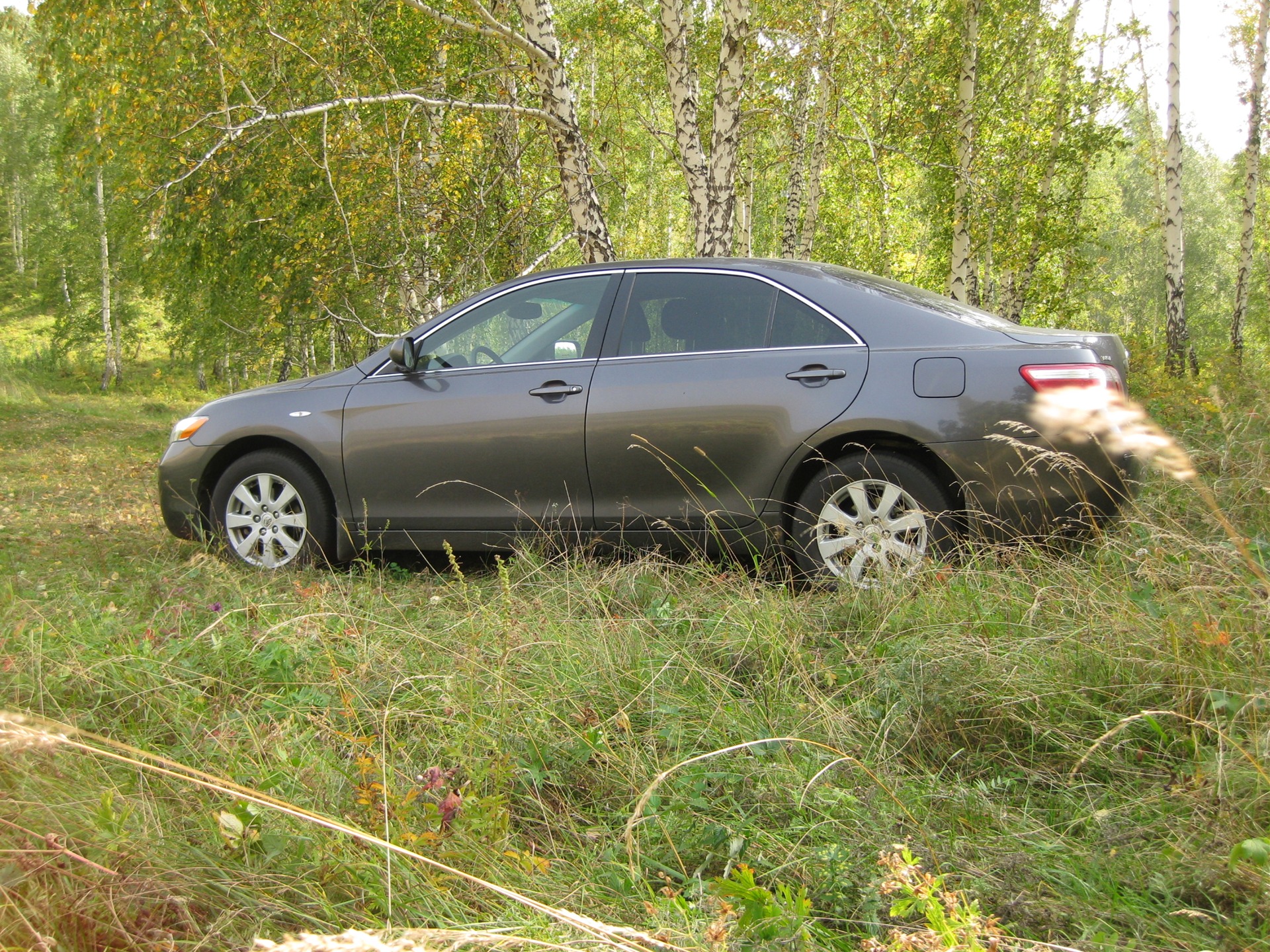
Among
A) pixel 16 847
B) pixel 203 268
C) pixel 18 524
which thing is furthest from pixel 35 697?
pixel 203 268

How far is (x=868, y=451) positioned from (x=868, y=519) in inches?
12.8

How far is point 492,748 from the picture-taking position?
2.48m

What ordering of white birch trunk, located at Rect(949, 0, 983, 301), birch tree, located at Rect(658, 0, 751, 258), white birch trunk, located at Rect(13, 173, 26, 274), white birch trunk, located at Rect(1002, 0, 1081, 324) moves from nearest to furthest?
1. birch tree, located at Rect(658, 0, 751, 258)
2. white birch trunk, located at Rect(949, 0, 983, 301)
3. white birch trunk, located at Rect(1002, 0, 1081, 324)
4. white birch trunk, located at Rect(13, 173, 26, 274)

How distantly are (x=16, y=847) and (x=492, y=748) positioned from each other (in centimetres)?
104

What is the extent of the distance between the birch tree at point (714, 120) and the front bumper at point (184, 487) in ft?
14.3

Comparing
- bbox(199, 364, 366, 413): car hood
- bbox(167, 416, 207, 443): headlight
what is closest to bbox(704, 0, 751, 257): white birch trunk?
bbox(199, 364, 366, 413): car hood

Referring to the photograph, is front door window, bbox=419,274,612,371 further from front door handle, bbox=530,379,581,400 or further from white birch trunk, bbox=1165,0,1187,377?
white birch trunk, bbox=1165,0,1187,377

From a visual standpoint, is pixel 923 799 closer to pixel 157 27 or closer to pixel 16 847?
pixel 16 847

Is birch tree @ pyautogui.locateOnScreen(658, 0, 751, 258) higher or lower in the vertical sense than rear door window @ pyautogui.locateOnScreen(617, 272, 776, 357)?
higher

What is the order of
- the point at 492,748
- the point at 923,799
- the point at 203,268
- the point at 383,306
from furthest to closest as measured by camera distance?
the point at 203,268, the point at 383,306, the point at 492,748, the point at 923,799

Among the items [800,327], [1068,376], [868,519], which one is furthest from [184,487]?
[1068,376]

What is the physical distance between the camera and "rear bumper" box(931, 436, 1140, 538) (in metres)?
3.74

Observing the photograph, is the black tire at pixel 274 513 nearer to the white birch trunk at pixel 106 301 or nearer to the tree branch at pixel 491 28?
the tree branch at pixel 491 28

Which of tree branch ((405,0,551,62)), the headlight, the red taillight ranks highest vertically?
tree branch ((405,0,551,62))
